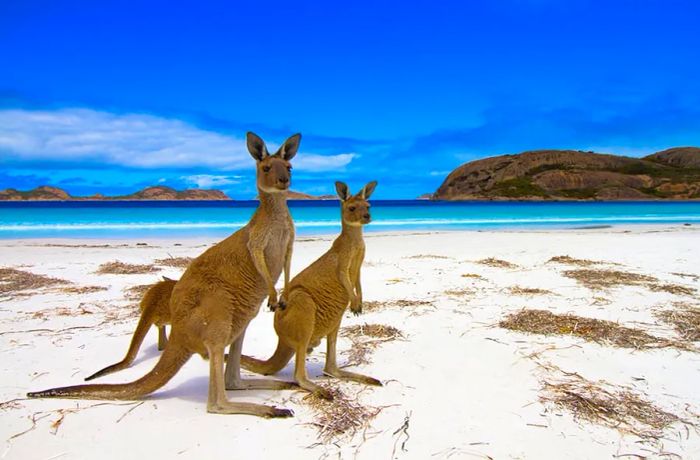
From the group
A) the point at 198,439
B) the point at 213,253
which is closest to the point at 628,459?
the point at 198,439

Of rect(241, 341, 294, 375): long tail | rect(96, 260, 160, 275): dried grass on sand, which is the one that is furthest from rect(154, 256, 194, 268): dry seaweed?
rect(241, 341, 294, 375): long tail

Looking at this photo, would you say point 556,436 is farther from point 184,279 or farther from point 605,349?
point 184,279

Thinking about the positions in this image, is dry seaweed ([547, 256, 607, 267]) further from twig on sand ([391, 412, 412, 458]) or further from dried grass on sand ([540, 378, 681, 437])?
twig on sand ([391, 412, 412, 458])

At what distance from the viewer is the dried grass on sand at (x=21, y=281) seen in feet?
21.2

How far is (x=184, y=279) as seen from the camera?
9.64ft

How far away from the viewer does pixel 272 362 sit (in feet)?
11.6

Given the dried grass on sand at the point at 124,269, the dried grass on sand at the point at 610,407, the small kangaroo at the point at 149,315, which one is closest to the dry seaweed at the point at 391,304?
the dried grass on sand at the point at 610,407

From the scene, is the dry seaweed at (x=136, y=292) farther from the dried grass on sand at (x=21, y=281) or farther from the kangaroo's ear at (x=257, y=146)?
the kangaroo's ear at (x=257, y=146)

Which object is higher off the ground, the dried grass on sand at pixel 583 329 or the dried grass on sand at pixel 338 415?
the dried grass on sand at pixel 583 329

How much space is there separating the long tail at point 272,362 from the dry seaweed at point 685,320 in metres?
3.93

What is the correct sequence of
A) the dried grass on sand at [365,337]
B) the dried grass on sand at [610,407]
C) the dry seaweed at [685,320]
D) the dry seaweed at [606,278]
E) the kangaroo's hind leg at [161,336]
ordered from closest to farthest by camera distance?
the dried grass on sand at [610,407] < the kangaroo's hind leg at [161,336] < the dried grass on sand at [365,337] < the dry seaweed at [685,320] < the dry seaweed at [606,278]

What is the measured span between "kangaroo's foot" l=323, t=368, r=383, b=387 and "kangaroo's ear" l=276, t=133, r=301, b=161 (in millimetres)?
1718

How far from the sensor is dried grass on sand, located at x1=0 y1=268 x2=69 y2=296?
6.47 m

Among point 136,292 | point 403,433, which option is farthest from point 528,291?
point 136,292
